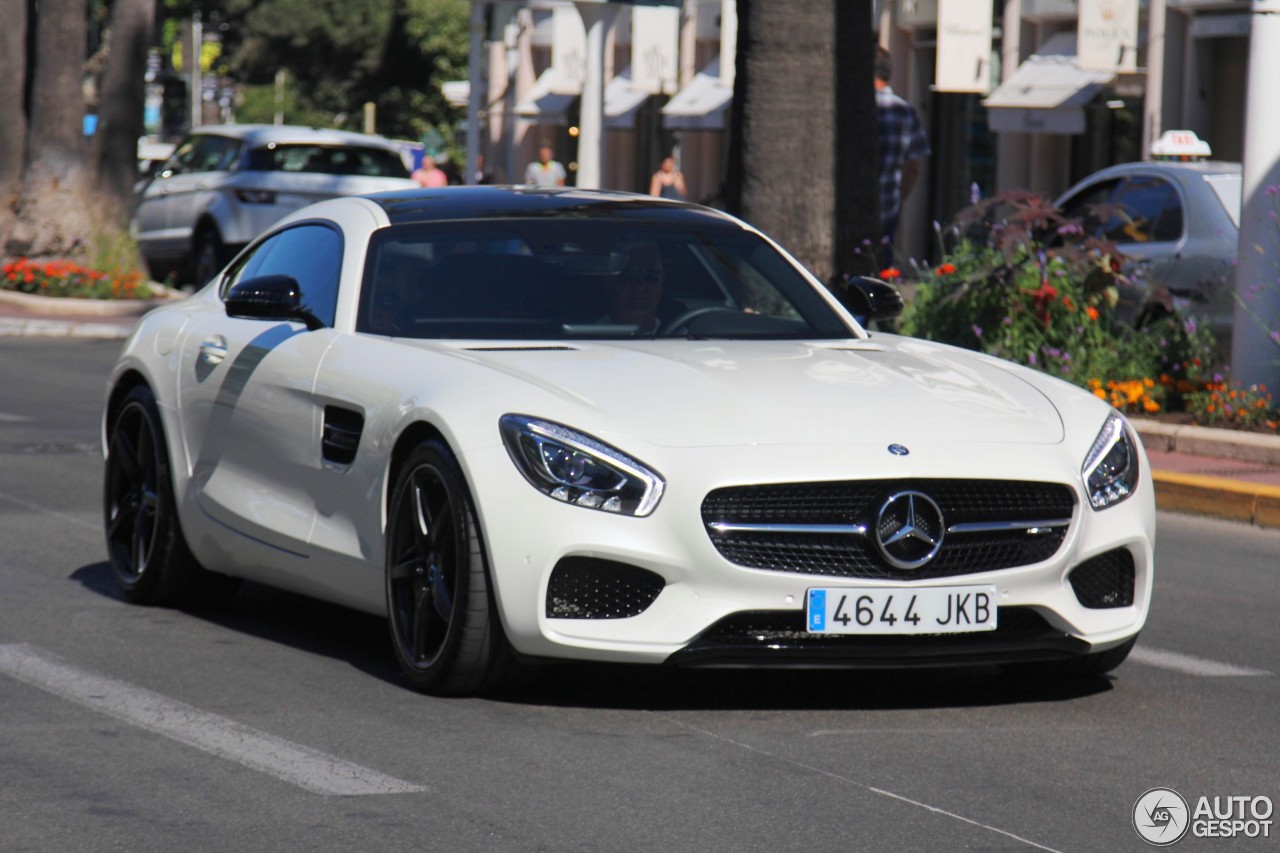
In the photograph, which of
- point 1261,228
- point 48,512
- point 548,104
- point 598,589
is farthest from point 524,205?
point 548,104

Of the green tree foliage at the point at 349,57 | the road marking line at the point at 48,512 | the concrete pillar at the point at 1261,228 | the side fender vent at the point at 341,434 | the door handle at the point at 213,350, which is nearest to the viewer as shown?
the side fender vent at the point at 341,434

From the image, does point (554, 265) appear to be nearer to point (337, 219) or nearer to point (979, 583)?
point (337, 219)

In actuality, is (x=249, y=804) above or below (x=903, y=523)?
below

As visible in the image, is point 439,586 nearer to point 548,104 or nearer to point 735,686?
point 735,686

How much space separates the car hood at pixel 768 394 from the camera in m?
5.91

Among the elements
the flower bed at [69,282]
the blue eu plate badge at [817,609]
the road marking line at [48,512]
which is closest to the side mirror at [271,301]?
the blue eu plate badge at [817,609]

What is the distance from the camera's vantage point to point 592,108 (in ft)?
75.5

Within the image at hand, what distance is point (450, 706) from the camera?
239 inches

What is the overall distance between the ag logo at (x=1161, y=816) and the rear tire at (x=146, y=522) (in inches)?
138

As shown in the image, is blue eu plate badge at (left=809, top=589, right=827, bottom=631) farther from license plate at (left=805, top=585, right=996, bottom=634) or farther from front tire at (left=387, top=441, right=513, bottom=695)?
front tire at (left=387, top=441, right=513, bottom=695)

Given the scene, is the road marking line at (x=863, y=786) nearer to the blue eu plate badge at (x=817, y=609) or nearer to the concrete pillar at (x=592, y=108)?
the blue eu plate badge at (x=817, y=609)

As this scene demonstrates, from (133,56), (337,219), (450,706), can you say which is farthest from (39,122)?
(450,706)

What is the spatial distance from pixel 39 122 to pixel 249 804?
853 inches

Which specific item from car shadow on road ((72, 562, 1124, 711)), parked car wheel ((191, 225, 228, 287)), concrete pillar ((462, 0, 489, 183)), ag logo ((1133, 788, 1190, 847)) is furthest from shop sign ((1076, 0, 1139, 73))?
ag logo ((1133, 788, 1190, 847))
